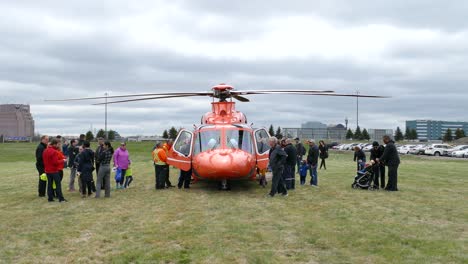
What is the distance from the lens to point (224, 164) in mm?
11312

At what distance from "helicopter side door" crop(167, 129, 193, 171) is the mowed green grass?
1.03 meters

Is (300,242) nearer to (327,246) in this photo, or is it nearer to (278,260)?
(327,246)

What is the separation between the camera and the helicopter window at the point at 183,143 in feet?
42.3

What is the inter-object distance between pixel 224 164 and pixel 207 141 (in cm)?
153

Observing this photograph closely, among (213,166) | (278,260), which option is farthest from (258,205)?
(278,260)

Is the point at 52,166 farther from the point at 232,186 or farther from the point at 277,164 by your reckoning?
the point at 277,164

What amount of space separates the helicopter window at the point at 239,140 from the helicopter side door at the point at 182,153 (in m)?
1.22

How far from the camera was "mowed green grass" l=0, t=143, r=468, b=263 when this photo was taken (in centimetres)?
583

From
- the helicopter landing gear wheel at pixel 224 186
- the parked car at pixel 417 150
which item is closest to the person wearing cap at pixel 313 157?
the helicopter landing gear wheel at pixel 224 186

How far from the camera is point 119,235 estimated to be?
6988mm

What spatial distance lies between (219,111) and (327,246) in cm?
917

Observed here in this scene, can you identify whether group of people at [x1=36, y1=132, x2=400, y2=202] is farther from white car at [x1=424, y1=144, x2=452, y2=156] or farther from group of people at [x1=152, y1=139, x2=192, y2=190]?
white car at [x1=424, y1=144, x2=452, y2=156]

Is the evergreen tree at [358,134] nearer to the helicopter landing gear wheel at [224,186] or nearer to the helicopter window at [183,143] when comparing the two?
the helicopter window at [183,143]

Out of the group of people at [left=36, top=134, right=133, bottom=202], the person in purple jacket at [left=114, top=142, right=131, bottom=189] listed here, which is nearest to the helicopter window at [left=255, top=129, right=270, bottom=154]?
the person in purple jacket at [left=114, top=142, right=131, bottom=189]
